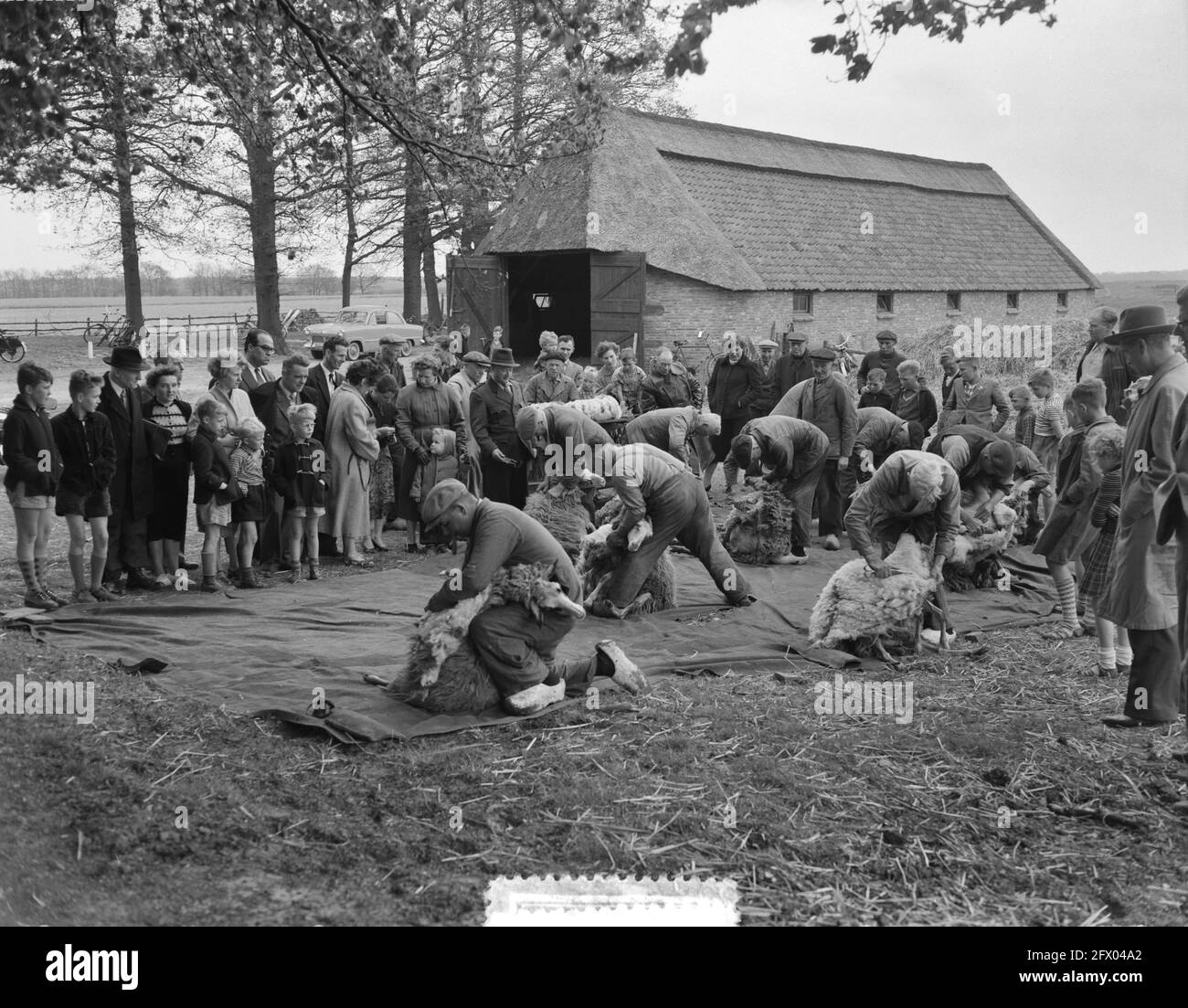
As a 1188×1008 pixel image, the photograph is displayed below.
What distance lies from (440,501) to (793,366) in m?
8.86

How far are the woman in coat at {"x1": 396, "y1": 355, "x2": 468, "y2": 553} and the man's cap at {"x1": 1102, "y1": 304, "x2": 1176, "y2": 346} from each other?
299 inches

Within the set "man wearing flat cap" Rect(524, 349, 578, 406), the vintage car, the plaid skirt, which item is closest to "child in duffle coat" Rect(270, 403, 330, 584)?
"man wearing flat cap" Rect(524, 349, 578, 406)

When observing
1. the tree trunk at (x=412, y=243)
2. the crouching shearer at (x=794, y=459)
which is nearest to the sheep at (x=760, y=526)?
the crouching shearer at (x=794, y=459)

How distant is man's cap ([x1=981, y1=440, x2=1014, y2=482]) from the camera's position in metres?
10.6

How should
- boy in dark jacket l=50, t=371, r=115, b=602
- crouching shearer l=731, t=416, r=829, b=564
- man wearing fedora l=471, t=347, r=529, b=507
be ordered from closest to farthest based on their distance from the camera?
boy in dark jacket l=50, t=371, r=115, b=602 < crouching shearer l=731, t=416, r=829, b=564 < man wearing fedora l=471, t=347, r=529, b=507

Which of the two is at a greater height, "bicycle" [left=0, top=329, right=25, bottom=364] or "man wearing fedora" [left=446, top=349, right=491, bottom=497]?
"bicycle" [left=0, top=329, right=25, bottom=364]

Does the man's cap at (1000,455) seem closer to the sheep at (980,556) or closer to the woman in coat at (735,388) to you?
the sheep at (980,556)

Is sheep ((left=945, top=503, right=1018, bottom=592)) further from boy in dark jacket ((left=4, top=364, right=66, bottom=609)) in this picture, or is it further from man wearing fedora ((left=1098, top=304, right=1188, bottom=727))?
boy in dark jacket ((left=4, top=364, right=66, bottom=609))

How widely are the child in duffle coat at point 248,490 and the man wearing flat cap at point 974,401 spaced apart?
287 inches

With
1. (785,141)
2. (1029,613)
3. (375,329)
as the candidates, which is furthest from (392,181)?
(1029,613)

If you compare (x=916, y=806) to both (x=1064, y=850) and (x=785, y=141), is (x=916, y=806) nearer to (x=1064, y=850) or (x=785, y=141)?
(x=1064, y=850)

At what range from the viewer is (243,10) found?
855cm
